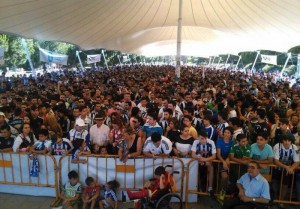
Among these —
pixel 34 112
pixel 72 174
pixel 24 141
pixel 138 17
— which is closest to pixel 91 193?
pixel 72 174

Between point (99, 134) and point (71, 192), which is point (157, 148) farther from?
point (71, 192)

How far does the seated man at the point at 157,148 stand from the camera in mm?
5051

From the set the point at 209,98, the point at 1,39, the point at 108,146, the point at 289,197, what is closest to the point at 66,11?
the point at 209,98

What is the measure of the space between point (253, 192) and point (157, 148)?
1.76 meters

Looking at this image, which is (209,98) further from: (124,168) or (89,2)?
(89,2)

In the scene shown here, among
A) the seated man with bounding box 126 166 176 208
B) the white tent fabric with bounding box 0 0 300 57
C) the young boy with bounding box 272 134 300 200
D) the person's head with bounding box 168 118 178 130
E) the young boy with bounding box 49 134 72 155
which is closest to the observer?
the seated man with bounding box 126 166 176 208

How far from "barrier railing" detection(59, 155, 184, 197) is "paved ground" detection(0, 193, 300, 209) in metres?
0.40

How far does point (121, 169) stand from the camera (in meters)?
5.12

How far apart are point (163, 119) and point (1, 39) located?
3705 centimetres

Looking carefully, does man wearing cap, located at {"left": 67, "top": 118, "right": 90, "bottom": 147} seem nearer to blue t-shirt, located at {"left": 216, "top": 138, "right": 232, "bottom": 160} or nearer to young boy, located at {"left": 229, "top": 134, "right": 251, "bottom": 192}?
blue t-shirt, located at {"left": 216, "top": 138, "right": 232, "bottom": 160}

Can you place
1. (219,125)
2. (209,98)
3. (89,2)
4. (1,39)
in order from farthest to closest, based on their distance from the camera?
(1,39) → (89,2) → (209,98) → (219,125)

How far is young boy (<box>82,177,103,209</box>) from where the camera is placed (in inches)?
191

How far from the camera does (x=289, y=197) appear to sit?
5.16 metres

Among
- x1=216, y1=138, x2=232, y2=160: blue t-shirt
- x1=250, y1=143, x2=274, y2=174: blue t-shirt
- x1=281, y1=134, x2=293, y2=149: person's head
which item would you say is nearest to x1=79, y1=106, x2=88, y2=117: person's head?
x1=216, y1=138, x2=232, y2=160: blue t-shirt
